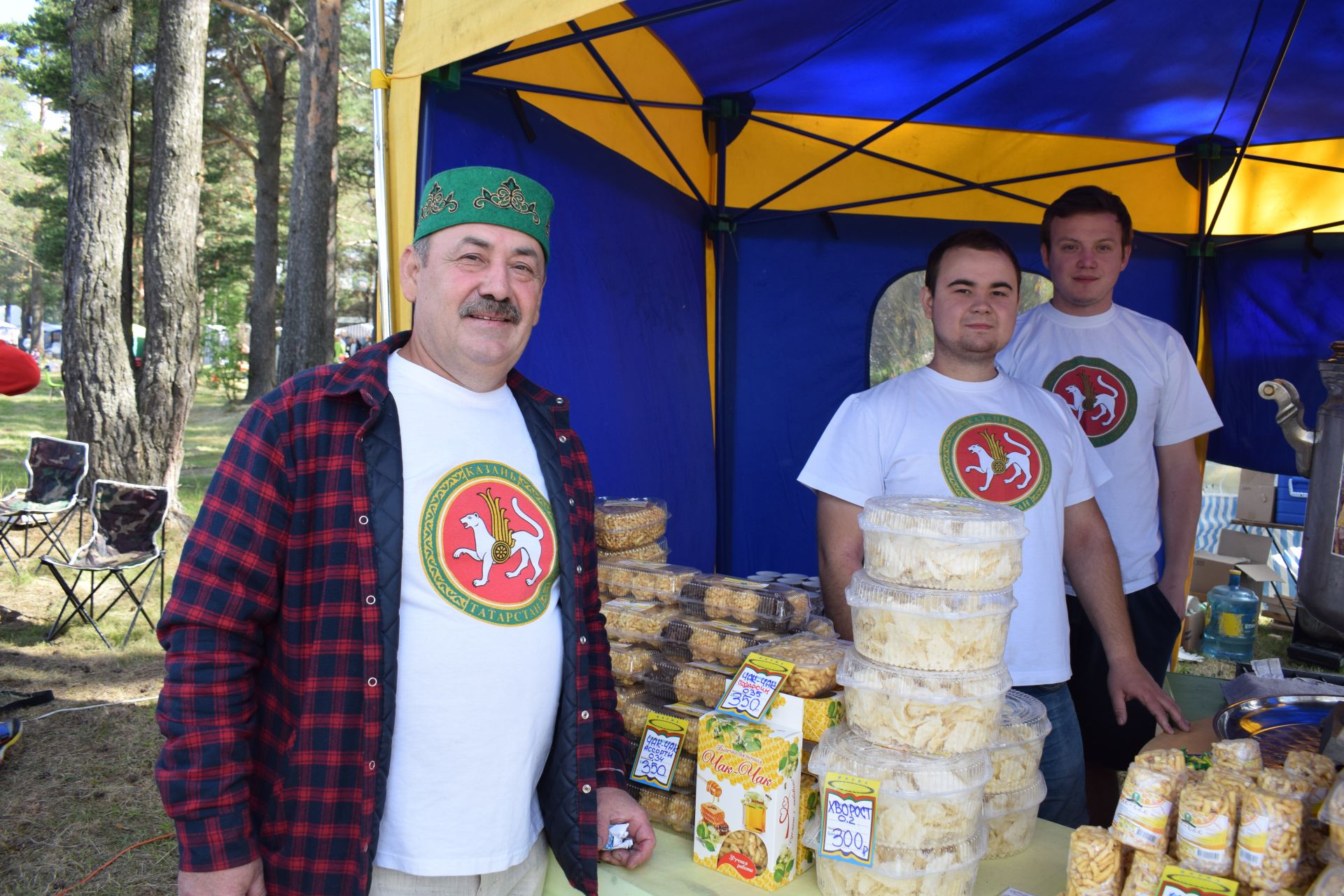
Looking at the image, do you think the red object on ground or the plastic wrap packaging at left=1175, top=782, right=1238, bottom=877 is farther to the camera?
the red object on ground

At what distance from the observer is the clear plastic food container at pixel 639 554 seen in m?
2.87

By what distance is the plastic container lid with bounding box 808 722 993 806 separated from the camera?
1.73 m

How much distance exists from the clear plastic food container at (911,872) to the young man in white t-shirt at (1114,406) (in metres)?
1.67

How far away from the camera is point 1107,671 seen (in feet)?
10.4

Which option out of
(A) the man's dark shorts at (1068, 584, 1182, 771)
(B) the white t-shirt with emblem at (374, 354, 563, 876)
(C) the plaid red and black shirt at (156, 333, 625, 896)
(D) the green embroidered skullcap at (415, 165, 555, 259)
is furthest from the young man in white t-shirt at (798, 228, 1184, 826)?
(C) the plaid red and black shirt at (156, 333, 625, 896)

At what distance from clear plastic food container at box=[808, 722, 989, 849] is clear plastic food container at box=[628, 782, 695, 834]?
1.53 feet

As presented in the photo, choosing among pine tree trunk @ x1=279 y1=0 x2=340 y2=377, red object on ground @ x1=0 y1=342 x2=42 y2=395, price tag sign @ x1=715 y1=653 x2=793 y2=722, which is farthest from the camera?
pine tree trunk @ x1=279 y1=0 x2=340 y2=377

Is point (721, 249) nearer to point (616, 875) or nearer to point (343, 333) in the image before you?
point (616, 875)

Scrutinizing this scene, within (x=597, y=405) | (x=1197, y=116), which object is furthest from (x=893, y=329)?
(x=597, y=405)

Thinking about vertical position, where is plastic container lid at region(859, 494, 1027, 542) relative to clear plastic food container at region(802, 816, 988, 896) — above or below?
above

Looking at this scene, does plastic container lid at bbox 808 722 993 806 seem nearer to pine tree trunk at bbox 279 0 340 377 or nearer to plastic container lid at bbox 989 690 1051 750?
plastic container lid at bbox 989 690 1051 750

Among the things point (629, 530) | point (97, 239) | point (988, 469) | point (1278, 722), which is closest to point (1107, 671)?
point (1278, 722)

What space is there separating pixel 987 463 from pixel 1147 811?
43.4 inches

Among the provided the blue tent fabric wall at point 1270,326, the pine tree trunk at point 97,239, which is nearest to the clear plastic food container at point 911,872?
the blue tent fabric wall at point 1270,326
